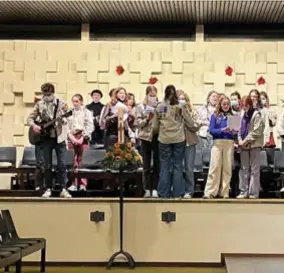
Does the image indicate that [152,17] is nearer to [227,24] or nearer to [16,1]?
[227,24]

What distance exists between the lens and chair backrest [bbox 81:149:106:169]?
8.82m

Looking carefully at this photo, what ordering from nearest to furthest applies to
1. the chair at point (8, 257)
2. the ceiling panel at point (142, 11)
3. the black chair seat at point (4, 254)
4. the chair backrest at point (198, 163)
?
1. the chair at point (8, 257)
2. the black chair seat at point (4, 254)
3. the chair backrest at point (198, 163)
4. the ceiling panel at point (142, 11)

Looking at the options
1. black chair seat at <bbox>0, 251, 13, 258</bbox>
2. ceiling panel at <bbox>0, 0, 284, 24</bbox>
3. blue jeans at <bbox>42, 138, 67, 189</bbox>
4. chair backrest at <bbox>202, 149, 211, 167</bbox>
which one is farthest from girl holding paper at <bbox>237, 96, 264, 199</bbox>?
ceiling panel at <bbox>0, 0, 284, 24</bbox>

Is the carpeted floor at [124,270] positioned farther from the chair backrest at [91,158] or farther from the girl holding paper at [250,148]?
the chair backrest at [91,158]

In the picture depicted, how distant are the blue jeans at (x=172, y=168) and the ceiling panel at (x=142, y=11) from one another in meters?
4.14

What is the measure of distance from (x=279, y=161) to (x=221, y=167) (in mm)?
1815

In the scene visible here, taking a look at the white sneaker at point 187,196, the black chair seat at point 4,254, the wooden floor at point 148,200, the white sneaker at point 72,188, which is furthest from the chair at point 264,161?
the black chair seat at point 4,254

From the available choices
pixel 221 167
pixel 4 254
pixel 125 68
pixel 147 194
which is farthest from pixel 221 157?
pixel 125 68

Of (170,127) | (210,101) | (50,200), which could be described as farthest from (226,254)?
(210,101)

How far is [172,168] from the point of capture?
725 cm

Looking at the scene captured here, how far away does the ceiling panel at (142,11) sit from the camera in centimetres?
1069

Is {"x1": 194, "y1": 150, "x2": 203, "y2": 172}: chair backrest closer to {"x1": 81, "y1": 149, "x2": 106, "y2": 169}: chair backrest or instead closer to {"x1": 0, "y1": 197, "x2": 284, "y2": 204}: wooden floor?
{"x1": 81, "y1": 149, "x2": 106, "y2": 169}: chair backrest

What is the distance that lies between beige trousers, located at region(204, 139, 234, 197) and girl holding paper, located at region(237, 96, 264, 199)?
7.3 inches

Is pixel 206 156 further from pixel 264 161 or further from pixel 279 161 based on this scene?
pixel 279 161
